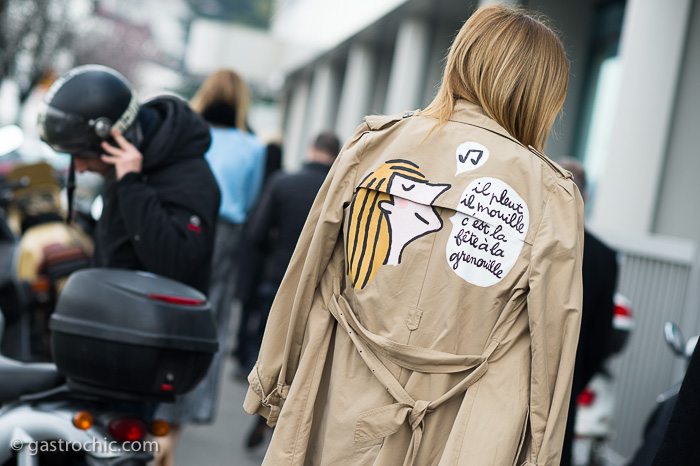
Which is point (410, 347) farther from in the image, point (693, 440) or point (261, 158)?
point (261, 158)

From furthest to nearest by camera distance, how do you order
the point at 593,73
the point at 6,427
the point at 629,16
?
1. the point at 593,73
2. the point at 629,16
3. the point at 6,427

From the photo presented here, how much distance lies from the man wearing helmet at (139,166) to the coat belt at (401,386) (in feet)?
3.80

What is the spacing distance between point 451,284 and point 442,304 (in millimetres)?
56

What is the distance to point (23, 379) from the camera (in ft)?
9.27

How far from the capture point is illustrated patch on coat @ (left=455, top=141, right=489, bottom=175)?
2.12 metres

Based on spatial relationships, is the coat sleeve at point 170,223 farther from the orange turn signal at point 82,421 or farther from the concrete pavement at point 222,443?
the concrete pavement at point 222,443

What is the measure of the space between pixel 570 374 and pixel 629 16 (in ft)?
17.5

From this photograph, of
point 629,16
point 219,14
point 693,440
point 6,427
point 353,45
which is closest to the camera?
point 693,440

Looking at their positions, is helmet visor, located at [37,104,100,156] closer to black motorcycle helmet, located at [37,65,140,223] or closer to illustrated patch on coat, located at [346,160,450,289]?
black motorcycle helmet, located at [37,65,140,223]

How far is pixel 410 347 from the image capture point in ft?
6.83

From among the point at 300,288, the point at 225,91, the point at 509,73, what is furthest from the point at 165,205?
the point at 225,91

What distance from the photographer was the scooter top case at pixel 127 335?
8.43 feet

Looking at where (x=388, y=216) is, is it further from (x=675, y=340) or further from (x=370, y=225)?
(x=675, y=340)

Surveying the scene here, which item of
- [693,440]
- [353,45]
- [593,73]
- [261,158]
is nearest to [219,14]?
[353,45]
